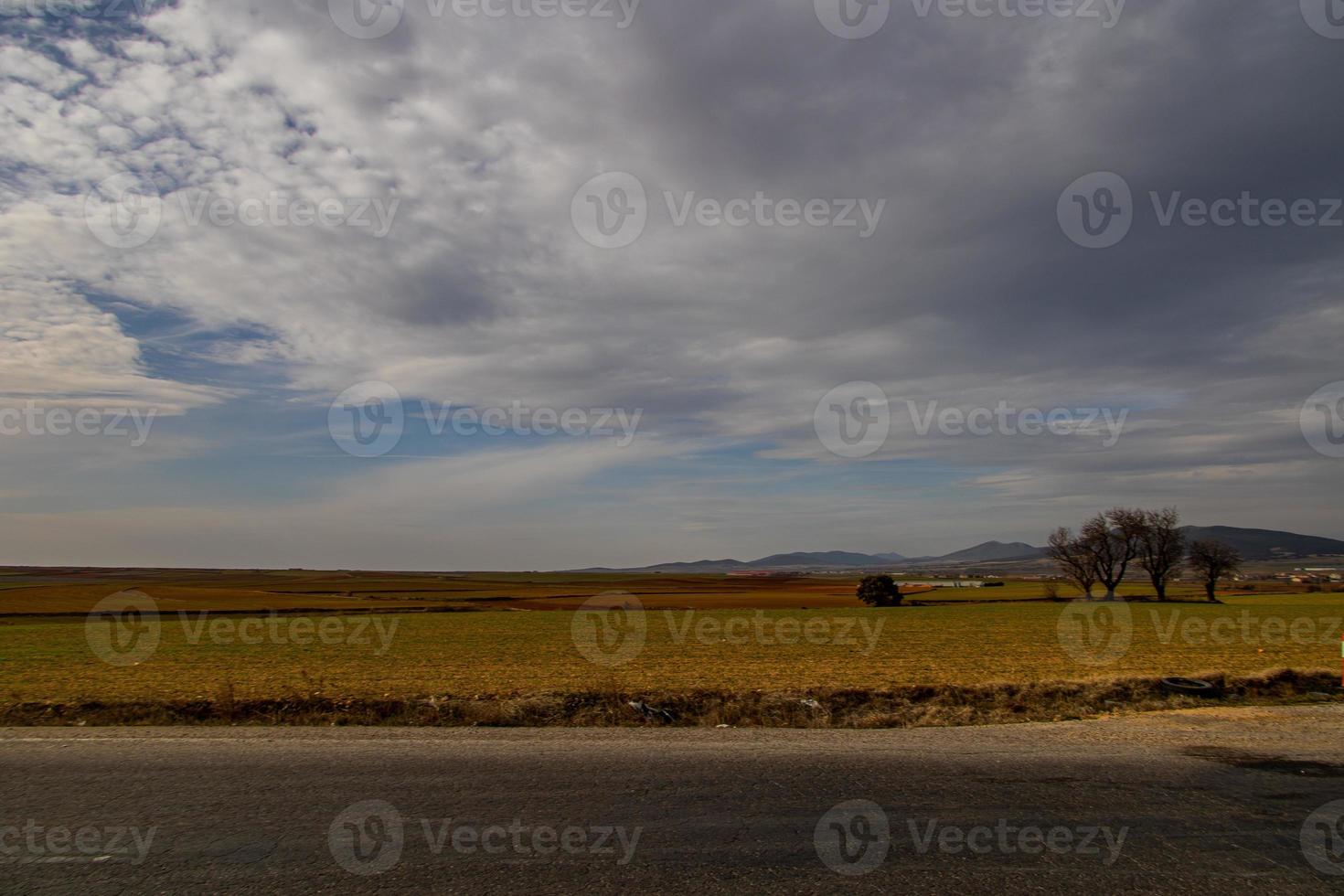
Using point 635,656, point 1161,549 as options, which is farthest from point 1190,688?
point 1161,549

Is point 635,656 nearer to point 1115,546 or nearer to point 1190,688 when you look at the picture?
point 1190,688

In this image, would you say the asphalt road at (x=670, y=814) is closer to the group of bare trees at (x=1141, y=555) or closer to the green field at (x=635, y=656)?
the green field at (x=635, y=656)

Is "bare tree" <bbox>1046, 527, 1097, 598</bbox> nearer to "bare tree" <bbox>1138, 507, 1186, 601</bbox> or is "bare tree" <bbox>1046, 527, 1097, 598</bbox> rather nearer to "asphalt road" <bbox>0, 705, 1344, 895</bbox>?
"bare tree" <bbox>1138, 507, 1186, 601</bbox>

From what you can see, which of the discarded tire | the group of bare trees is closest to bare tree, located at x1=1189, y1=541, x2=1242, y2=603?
the group of bare trees

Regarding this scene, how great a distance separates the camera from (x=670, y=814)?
20.8ft

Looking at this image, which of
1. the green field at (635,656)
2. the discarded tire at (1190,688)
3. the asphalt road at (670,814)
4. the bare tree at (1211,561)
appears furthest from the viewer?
the bare tree at (1211,561)

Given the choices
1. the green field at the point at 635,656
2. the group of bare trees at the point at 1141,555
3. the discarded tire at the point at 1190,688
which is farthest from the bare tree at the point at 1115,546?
the discarded tire at the point at 1190,688

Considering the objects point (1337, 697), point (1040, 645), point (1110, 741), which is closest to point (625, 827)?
point (1110, 741)

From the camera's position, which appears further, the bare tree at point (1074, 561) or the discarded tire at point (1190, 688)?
the bare tree at point (1074, 561)

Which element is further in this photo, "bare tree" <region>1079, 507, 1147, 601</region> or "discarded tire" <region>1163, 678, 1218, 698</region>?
"bare tree" <region>1079, 507, 1147, 601</region>

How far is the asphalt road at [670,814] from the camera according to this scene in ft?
17.0

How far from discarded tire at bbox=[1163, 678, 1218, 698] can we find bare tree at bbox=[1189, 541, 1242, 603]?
81.2m

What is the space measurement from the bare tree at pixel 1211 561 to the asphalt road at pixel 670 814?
87.8 metres

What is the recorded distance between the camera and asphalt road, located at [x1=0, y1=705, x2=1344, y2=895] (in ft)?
17.0
